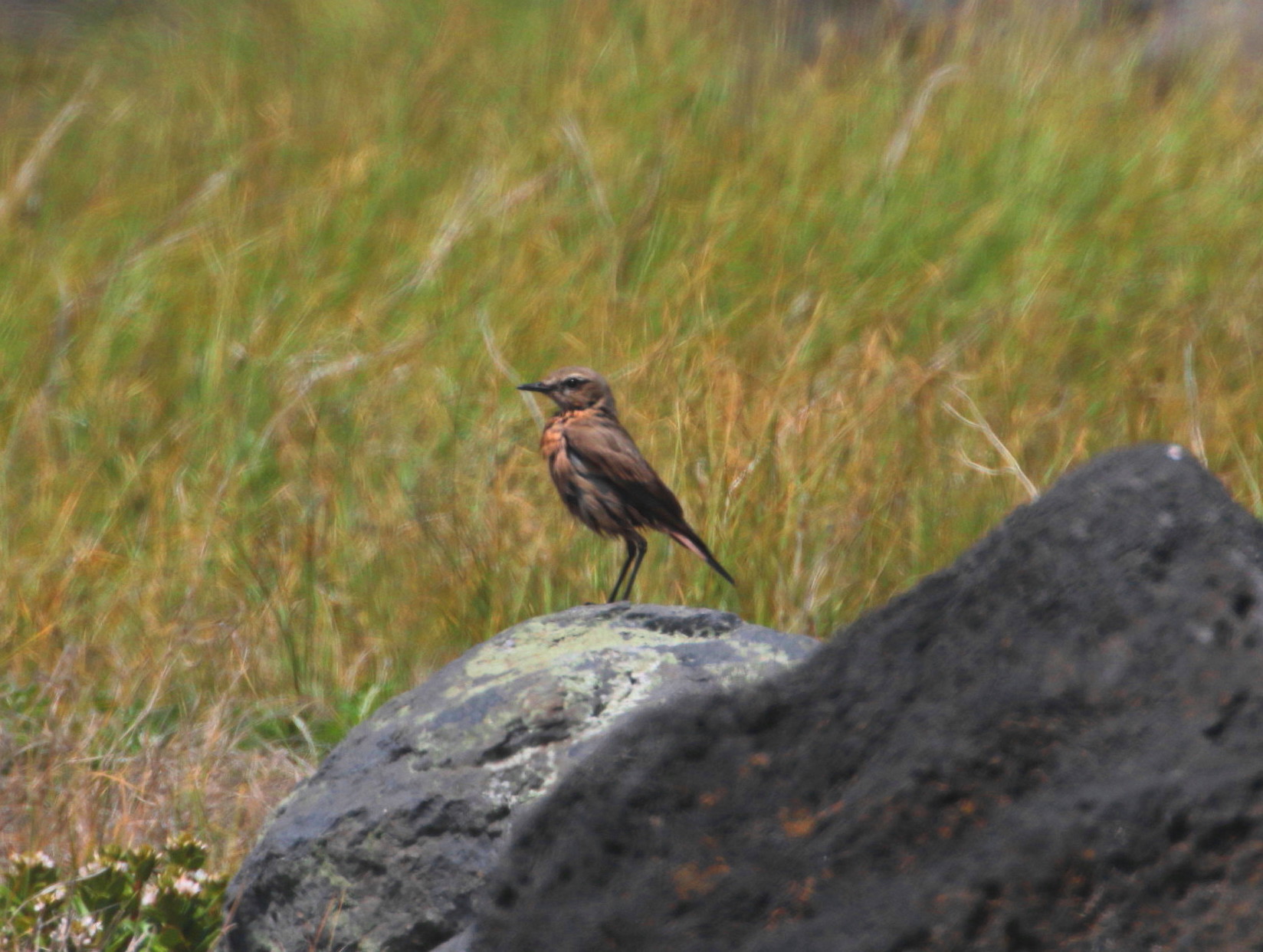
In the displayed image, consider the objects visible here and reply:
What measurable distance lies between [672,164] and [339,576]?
3.00 meters

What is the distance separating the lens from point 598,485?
399cm

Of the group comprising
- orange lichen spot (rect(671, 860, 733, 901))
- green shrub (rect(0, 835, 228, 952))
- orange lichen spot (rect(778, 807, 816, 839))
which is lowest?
green shrub (rect(0, 835, 228, 952))

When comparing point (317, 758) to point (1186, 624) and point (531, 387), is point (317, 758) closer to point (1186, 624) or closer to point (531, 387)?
point (531, 387)

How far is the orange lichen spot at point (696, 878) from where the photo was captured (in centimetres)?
196

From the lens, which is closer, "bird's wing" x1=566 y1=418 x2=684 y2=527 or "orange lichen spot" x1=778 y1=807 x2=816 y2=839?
"orange lichen spot" x1=778 y1=807 x2=816 y2=839

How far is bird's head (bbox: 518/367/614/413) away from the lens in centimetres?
433

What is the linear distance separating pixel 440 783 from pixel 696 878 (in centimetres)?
88

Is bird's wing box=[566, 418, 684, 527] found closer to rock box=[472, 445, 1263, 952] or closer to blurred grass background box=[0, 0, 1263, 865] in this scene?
blurred grass background box=[0, 0, 1263, 865]

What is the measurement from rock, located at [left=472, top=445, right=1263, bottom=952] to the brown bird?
177 centimetres

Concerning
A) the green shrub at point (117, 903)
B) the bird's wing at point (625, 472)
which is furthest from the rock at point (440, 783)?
the bird's wing at point (625, 472)

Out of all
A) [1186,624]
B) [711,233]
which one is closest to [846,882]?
[1186,624]

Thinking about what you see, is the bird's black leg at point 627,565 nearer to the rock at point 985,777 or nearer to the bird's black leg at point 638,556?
the bird's black leg at point 638,556

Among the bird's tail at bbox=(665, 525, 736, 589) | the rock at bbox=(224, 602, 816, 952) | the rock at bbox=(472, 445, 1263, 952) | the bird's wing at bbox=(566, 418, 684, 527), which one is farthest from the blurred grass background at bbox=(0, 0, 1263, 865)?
the rock at bbox=(472, 445, 1263, 952)

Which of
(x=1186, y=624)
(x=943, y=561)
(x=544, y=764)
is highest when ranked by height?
(x=1186, y=624)
